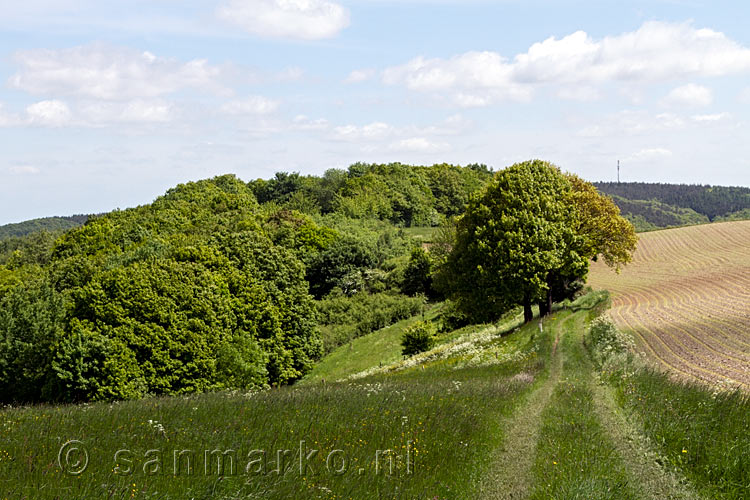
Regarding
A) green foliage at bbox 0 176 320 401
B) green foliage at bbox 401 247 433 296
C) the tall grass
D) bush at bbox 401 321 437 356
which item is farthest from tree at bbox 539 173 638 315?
green foliage at bbox 401 247 433 296

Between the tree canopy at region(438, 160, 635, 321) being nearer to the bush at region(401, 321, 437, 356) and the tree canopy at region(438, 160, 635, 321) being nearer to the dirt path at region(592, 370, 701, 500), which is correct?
the bush at region(401, 321, 437, 356)

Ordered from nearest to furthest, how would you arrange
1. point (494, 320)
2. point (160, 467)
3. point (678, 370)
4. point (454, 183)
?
point (160, 467)
point (678, 370)
point (494, 320)
point (454, 183)

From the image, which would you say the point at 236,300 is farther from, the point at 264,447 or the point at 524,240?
the point at 264,447

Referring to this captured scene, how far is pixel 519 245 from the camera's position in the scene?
38562 mm

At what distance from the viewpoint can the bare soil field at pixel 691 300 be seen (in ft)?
77.6

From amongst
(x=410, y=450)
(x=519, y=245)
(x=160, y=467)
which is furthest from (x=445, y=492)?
(x=519, y=245)

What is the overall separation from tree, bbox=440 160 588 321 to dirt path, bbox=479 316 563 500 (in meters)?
20.4

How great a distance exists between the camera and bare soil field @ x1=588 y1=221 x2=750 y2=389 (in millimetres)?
23641

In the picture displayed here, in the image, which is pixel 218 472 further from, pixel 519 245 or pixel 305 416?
pixel 519 245

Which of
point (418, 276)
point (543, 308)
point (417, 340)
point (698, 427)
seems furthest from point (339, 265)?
point (698, 427)

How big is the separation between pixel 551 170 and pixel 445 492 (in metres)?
37.4

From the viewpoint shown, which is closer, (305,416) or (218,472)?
(218,472)

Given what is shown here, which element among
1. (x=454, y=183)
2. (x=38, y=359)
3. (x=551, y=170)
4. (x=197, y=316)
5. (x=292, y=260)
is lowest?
(x=38, y=359)

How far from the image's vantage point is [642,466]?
444 inches
